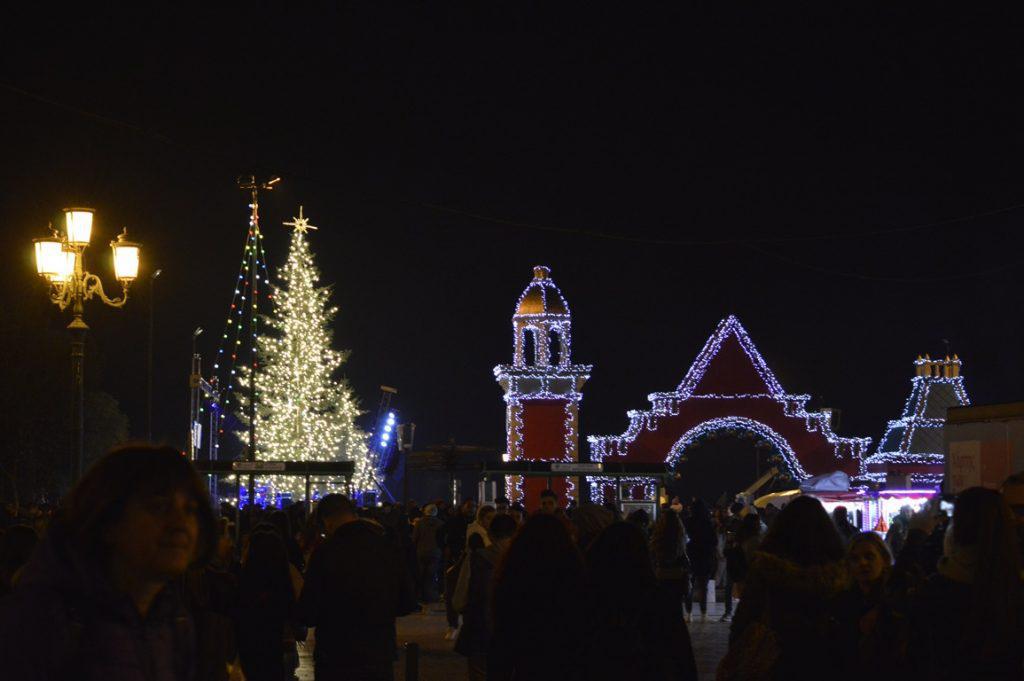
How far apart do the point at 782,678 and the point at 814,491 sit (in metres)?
30.7

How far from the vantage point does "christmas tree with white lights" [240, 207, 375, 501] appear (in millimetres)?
50031

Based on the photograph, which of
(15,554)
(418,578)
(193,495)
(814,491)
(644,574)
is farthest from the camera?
(814,491)

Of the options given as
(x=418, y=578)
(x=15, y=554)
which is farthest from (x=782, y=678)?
(x=418, y=578)

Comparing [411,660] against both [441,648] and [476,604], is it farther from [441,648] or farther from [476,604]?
[441,648]

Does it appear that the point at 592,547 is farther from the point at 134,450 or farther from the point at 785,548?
the point at 134,450

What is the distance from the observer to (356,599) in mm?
9180

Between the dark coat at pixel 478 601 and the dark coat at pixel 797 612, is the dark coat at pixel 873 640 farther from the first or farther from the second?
the dark coat at pixel 478 601

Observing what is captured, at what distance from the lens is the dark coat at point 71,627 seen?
361 centimetres

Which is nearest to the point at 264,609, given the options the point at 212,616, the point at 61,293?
the point at 212,616

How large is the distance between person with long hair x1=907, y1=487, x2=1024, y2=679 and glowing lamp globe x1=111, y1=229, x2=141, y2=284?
13.9 m

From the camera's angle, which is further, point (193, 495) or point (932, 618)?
point (932, 618)

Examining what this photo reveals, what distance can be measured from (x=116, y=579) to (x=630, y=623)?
14.3 ft

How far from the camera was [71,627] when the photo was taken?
12.1ft

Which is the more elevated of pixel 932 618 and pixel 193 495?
pixel 193 495
